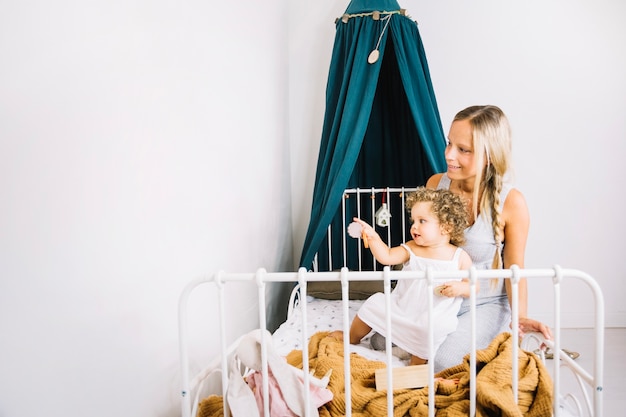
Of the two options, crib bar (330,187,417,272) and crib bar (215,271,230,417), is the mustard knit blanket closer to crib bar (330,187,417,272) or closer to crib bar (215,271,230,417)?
crib bar (215,271,230,417)

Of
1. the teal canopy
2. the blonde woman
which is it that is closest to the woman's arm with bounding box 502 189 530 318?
the blonde woman

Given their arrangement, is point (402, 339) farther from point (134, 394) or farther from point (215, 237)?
point (134, 394)

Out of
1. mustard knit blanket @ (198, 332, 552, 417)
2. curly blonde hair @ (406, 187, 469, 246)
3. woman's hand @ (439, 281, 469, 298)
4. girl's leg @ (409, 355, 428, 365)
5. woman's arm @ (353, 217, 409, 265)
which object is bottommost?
girl's leg @ (409, 355, 428, 365)

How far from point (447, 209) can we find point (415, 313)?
0.37 m

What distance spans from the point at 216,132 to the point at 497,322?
1.20 m

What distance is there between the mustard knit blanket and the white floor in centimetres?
124

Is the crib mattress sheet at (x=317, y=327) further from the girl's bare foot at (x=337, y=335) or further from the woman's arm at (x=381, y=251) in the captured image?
the woman's arm at (x=381, y=251)

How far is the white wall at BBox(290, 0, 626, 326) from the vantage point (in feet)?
10.4

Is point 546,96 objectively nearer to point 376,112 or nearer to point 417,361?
point 376,112

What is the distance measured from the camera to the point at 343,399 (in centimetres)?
133

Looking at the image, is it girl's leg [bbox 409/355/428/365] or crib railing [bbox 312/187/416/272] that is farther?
crib railing [bbox 312/187/416/272]

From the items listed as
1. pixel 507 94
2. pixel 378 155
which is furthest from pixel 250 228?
pixel 507 94

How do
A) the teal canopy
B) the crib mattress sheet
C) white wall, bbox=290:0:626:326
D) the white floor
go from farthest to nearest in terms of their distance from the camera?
white wall, bbox=290:0:626:326 → the teal canopy → the white floor → the crib mattress sheet

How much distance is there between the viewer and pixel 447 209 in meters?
1.77
